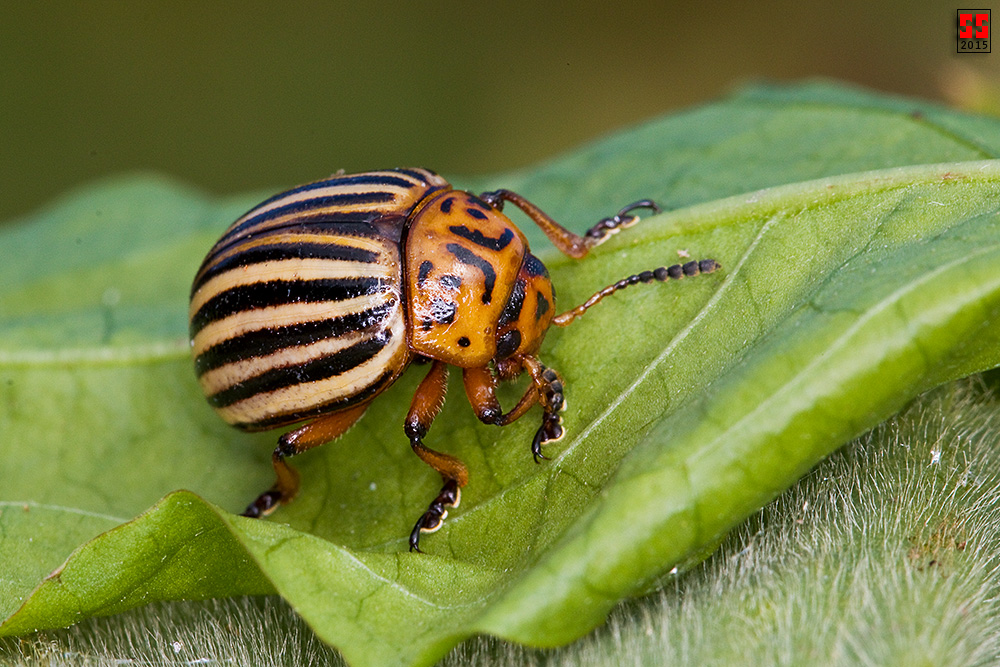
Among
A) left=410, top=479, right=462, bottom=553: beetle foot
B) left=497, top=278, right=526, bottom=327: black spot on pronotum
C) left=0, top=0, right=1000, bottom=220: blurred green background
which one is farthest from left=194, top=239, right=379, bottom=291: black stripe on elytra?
left=0, top=0, right=1000, bottom=220: blurred green background

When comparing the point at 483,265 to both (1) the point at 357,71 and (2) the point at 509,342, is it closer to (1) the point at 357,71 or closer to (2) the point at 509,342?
(2) the point at 509,342

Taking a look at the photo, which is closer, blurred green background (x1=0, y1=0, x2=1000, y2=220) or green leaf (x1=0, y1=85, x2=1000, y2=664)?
green leaf (x1=0, y1=85, x2=1000, y2=664)

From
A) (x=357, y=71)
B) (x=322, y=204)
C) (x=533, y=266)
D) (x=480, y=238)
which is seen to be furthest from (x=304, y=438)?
(x=357, y=71)

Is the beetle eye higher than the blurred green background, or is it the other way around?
the blurred green background

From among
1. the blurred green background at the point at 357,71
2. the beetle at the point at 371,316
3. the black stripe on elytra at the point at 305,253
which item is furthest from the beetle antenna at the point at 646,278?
the blurred green background at the point at 357,71

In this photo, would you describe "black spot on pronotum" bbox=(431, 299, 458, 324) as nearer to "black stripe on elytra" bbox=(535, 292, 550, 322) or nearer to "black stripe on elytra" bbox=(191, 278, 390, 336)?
"black stripe on elytra" bbox=(191, 278, 390, 336)

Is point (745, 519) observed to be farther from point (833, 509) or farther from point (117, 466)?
point (117, 466)
